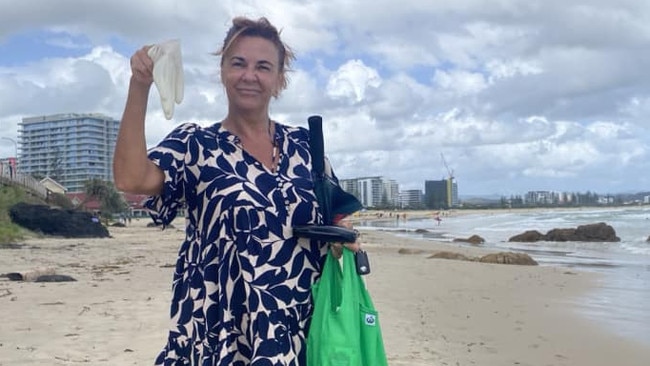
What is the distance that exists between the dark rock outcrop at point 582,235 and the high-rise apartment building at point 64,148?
68.0 meters

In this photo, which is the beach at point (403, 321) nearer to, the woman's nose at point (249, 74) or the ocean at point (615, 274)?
the ocean at point (615, 274)

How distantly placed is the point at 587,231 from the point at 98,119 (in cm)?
7296

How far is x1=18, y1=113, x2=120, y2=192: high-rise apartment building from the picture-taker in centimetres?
9356

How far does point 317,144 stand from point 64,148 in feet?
353

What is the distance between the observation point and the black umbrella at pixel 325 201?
2.14 meters

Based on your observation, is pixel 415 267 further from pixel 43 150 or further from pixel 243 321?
pixel 43 150

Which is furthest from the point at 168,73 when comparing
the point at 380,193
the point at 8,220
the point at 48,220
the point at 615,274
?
the point at 380,193

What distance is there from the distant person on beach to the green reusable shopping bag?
0.05 m

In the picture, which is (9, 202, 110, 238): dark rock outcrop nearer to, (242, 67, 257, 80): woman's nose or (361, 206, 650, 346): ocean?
(361, 206, 650, 346): ocean

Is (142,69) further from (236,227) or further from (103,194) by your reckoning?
(103,194)

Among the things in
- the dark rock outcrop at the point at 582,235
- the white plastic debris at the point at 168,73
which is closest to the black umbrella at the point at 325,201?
the white plastic debris at the point at 168,73

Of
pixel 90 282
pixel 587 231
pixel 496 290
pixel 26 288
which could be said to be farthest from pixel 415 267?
pixel 587 231

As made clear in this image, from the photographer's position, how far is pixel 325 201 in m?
2.24

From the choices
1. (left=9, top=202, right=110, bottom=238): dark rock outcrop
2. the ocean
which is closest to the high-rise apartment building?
(left=9, top=202, right=110, bottom=238): dark rock outcrop
